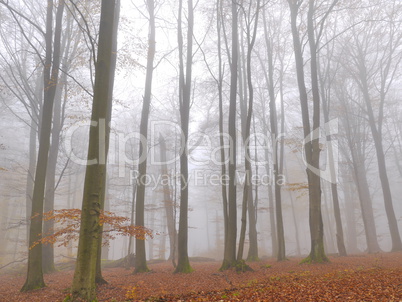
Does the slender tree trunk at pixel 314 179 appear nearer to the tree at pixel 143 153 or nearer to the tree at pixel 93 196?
the tree at pixel 143 153

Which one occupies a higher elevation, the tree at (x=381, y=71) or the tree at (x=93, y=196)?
the tree at (x=381, y=71)

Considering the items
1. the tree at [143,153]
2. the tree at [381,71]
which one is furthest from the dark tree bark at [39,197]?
the tree at [381,71]

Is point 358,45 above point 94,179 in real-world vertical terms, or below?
above

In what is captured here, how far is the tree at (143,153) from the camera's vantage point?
10.4 m

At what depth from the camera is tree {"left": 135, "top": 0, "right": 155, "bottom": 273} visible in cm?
1043

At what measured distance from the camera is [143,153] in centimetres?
1115

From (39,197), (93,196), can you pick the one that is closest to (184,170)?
(39,197)

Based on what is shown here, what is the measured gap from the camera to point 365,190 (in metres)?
20.9

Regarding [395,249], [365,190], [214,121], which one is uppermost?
[214,121]

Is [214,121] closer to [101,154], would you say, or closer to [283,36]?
[283,36]

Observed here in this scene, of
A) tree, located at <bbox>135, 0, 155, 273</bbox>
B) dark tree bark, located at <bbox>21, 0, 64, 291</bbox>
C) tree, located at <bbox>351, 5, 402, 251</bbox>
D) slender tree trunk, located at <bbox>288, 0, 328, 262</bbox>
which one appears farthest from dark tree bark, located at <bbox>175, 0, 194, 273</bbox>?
tree, located at <bbox>351, 5, 402, 251</bbox>

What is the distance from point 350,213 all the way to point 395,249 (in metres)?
9.47

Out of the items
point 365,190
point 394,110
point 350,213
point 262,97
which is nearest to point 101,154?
point 262,97

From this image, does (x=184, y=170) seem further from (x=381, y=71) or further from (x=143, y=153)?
(x=381, y=71)
